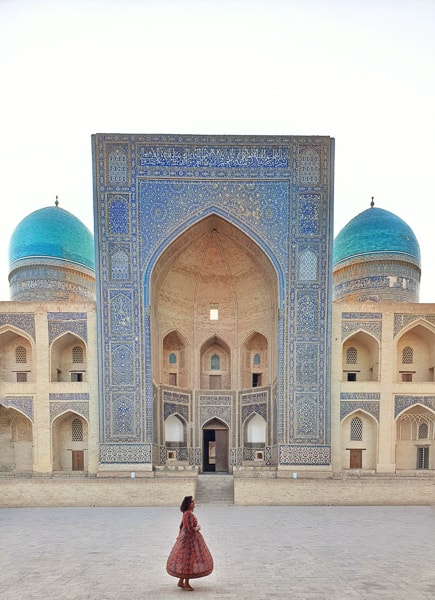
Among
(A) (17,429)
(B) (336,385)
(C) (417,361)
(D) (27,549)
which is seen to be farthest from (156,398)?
(C) (417,361)

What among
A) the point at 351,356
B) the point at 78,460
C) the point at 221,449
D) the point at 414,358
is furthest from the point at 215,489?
the point at 414,358

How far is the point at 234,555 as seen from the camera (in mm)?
5344

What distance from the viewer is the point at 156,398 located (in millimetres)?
11773

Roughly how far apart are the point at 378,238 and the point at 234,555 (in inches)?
463

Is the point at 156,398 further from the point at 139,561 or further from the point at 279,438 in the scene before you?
the point at 139,561

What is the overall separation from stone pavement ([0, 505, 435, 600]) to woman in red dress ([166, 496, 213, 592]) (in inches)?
10.7

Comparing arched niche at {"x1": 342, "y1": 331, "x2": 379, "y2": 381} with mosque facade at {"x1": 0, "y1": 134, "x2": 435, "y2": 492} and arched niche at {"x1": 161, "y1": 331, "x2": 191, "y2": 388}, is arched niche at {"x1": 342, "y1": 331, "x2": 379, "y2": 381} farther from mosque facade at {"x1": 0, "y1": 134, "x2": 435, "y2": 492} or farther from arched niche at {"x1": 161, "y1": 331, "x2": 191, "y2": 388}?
arched niche at {"x1": 161, "y1": 331, "x2": 191, "y2": 388}

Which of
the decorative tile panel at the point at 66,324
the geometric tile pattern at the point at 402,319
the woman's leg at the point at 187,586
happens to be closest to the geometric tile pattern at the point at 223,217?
the decorative tile panel at the point at 66,324

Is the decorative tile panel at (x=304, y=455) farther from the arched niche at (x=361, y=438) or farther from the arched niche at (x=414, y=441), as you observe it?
the arched niche at (x=414, y=441)

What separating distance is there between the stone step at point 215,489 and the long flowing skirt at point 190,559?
21.1 ft

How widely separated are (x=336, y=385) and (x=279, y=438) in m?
1.90

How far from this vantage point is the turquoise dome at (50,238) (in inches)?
569

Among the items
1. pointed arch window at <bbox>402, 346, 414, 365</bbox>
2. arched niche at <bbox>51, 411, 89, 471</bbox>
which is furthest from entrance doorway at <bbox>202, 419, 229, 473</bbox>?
pointed arch window at <bbox>402, 346, 414, 365</bbox>

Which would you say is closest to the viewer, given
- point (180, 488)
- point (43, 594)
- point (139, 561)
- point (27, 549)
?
point (43, 594)
